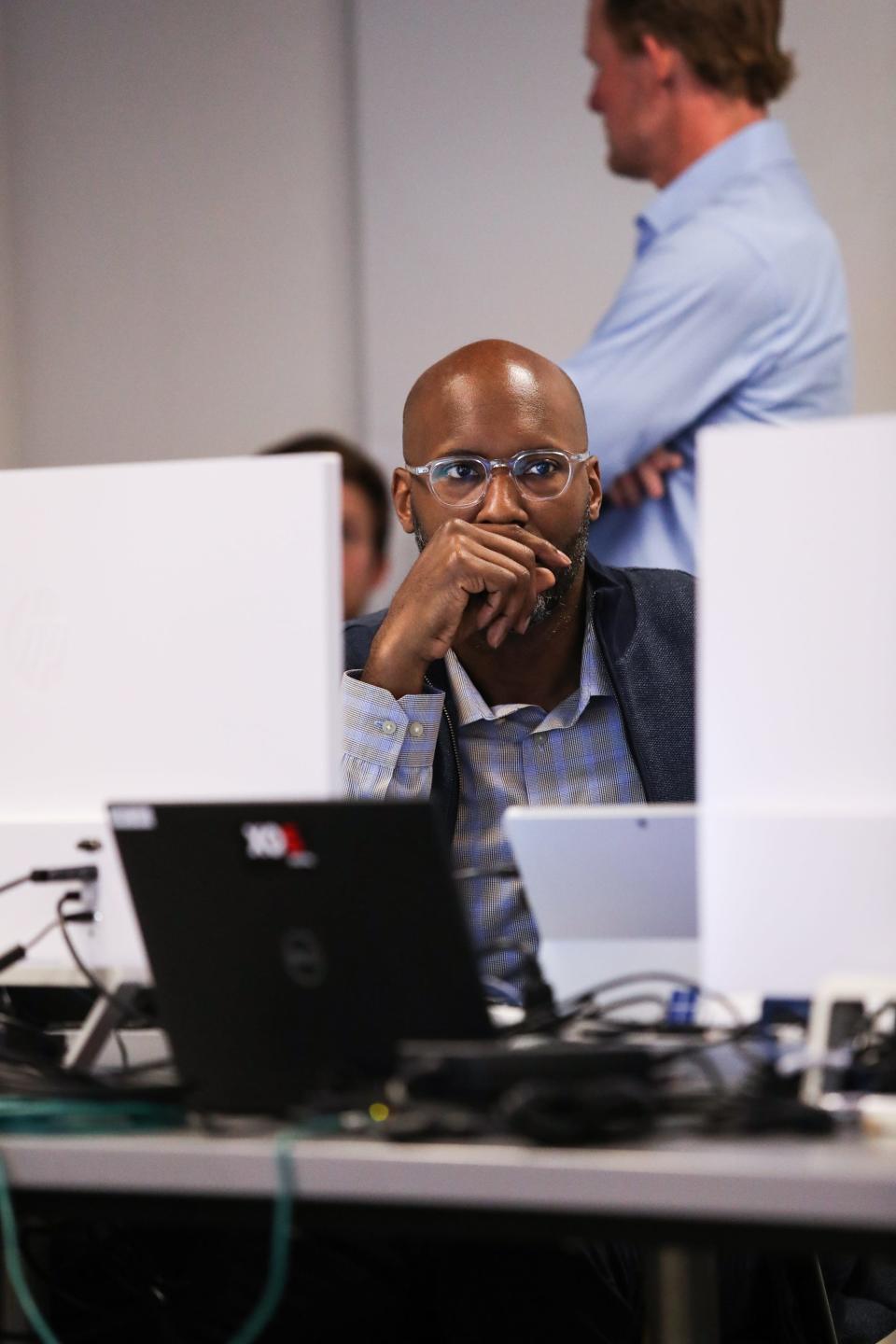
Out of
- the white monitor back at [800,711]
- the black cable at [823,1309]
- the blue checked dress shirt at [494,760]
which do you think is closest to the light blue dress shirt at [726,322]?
the blue checked dress shirt at [494,760]

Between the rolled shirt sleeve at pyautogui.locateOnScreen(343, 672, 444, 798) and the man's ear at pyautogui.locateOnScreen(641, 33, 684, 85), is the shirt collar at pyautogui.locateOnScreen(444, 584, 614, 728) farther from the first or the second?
the man's ear at pyautogui.locateOnScreen(641, 33, 684, 85)

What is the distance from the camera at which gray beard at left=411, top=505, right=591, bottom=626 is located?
78.5 inches

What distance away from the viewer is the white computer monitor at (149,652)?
1.12m

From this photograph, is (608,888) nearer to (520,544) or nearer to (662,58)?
(520,544)

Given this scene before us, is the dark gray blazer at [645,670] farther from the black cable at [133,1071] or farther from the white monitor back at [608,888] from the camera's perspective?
the black cable at [133,1071]

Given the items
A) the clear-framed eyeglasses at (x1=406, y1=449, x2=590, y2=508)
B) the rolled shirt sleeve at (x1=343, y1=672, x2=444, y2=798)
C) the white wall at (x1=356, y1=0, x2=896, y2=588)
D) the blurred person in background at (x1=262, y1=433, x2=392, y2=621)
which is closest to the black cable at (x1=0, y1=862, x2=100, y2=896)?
the rolled shirt sleeve at (x1=343, y1=672, x2=444, y2=798)

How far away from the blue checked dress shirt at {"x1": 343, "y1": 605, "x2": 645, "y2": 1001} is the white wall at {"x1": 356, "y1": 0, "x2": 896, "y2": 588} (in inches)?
32.1

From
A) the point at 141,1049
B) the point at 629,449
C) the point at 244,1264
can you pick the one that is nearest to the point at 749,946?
the point at 141,1049

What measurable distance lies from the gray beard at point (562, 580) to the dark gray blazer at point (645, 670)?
6cm

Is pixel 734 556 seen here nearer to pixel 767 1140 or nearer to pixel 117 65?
pixel 767 1140

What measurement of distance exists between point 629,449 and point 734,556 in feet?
5.06

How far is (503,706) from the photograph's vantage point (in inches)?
79.1

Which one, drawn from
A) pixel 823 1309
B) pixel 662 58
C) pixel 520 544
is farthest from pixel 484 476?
pixel 823 1309

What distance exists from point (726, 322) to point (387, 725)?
106 centimetres
